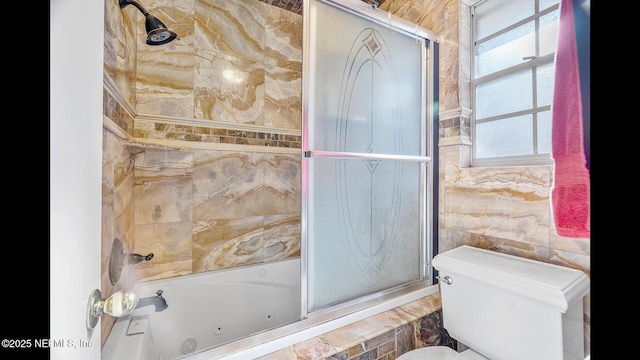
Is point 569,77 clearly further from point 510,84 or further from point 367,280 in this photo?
point 367,280

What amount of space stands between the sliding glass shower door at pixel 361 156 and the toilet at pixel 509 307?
1.11 ft

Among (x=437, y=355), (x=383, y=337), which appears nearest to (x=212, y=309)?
(x=383, y=337)

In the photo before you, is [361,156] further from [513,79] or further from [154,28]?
[154,28]

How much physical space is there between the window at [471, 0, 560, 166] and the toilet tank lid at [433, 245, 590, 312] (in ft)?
1.67

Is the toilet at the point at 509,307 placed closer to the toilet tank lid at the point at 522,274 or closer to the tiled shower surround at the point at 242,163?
the toilet tank lid at the point at 522,274

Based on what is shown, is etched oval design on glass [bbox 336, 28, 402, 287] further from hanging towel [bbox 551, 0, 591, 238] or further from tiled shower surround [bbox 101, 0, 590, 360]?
hanging towel [bbox 551, 0, 591, 238]

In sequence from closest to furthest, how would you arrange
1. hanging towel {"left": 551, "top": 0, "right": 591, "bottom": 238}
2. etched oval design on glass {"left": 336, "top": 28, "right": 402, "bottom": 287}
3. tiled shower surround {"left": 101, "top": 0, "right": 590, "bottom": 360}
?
hanging towel {"left": 551, "top": 0, "right": 591, "bottom": 238}, tiled shower surround {"left": 101, "top": 0, "right": 590, "bottom": 360}, etched oval design on glass {"left": 336, "top": 28, "right": 402, "bottom": 287}

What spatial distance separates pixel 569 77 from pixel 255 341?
1331 millimetres

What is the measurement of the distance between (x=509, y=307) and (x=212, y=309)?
1668 millimetres

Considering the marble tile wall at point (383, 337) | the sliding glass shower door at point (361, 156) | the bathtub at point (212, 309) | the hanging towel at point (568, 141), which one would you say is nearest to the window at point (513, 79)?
the sliding glass shower door at point (361, 156)

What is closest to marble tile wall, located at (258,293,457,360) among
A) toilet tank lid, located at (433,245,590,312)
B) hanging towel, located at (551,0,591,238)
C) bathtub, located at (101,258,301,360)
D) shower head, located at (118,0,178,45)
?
toilet tank lid, located at (433,245,590,312)

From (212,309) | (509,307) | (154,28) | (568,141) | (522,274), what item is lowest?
(212,309)

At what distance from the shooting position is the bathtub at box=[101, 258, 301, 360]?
1425mm

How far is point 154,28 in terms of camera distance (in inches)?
51.4
